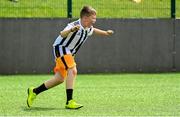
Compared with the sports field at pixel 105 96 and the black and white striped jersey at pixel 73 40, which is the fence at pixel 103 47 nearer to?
the sports field at pixel 105 96

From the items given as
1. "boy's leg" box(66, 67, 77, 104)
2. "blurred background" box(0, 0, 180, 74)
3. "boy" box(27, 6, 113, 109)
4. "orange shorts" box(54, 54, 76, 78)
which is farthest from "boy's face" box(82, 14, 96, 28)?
"blurred background" box(0, 0, 180, 74)

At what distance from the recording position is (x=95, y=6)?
17875 mm

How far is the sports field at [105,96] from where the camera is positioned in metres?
8.58

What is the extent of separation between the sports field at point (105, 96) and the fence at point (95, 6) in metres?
2.26

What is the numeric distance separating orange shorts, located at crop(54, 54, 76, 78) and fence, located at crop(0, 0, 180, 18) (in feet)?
26.2

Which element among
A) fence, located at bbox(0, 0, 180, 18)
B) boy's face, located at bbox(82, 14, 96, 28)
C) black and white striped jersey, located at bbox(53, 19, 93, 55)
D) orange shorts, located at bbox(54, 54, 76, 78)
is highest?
fence, located at bbox(0, 0, 180, 18)

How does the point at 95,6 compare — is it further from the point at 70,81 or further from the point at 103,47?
the point at 70,81

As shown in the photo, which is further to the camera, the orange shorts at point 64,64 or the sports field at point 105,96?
the orange shorts at point 64,64

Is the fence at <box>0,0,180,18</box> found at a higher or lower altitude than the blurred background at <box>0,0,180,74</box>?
higher

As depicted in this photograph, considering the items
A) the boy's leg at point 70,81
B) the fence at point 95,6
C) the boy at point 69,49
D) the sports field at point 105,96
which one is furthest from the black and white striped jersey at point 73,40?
the fence at point 95,6

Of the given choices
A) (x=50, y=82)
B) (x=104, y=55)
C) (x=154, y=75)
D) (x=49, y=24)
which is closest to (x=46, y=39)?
(x=49, y=24)

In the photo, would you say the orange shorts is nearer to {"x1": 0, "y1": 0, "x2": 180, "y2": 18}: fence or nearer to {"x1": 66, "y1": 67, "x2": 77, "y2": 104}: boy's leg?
{"x1": 66, "y1": 67, "x2": 77, "y2": 104}: boy's leg

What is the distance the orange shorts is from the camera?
941 cm

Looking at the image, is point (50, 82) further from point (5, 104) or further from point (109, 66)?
point (109, 66)
